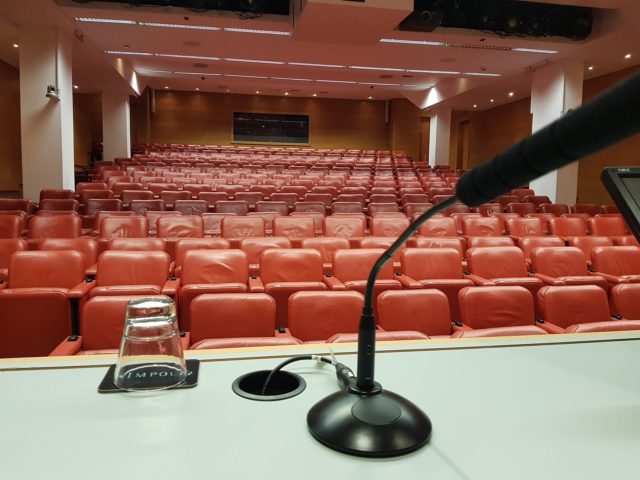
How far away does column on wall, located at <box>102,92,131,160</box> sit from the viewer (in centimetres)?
1259

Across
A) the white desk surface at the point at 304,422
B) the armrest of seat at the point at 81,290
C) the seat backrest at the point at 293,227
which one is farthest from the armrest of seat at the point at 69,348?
the seat backrest at the point at 293,227

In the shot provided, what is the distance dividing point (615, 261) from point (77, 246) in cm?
415

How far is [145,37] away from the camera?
8.95 m

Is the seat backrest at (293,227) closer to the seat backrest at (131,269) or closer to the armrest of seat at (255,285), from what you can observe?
the armrest of seat at (255,285)

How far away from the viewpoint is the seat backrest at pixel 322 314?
7.32 ft

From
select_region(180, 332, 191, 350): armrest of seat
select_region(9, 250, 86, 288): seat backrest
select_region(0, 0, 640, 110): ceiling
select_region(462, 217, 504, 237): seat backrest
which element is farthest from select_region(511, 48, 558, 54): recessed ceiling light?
select_region(180, 332, 191, 350): armrest of seat

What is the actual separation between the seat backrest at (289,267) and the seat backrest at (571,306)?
1454 millimetres

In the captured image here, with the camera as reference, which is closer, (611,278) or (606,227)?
(611,278)

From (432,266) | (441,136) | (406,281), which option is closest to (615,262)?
(432,266)

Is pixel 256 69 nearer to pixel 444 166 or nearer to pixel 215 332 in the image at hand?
pixel 444 166

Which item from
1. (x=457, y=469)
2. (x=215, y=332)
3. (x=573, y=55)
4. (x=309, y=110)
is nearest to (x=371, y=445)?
(x=457, y=469)

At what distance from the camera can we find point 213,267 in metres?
3.11

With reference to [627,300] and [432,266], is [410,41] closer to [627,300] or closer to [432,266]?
[432,266]

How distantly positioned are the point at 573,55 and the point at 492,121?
25.4 ft
